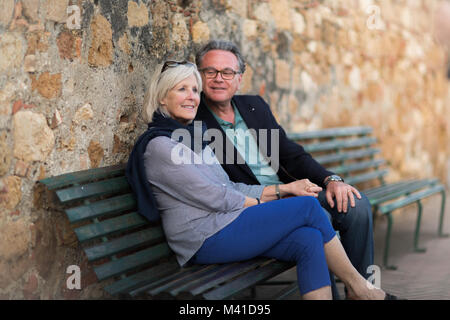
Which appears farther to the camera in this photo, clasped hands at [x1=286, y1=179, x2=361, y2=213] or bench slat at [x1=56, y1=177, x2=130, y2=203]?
clasped hands at [x1=286, y1=179, x2=361, y2=213]

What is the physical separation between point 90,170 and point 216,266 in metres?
0.75

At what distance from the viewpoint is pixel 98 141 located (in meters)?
2.98

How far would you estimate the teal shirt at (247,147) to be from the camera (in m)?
3.46

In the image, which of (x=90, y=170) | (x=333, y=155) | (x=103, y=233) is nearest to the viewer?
(x=103, y=233)

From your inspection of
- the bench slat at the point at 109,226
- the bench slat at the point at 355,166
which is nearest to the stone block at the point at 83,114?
the bench slat at the point at 109,226

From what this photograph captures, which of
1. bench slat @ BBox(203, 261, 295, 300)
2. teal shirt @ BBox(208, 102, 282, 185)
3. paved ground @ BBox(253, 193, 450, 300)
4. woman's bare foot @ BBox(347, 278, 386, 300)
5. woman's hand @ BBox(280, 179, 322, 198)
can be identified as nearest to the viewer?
bench slat @ BBox(203, 261, 295, 300)

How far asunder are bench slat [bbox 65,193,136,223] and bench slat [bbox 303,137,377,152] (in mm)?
2135

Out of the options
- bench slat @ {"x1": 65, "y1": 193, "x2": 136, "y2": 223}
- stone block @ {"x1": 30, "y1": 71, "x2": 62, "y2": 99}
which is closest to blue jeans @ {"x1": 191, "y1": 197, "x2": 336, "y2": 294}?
bench slat @ {"x1": 65, "y1": 193, "x2": 136, "y2": 223}

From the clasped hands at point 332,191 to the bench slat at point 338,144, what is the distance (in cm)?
140

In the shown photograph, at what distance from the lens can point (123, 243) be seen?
2.72m

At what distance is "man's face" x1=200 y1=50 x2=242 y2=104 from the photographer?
11.2 ft

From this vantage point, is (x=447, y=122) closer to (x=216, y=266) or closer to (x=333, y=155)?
(x=333, y=155)

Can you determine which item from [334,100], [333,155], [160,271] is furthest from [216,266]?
[334,100]

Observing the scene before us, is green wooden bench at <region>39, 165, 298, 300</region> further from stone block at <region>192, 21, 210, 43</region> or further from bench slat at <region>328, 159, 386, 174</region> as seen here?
bench slat at <region>328, 159, 386, 174</region>
